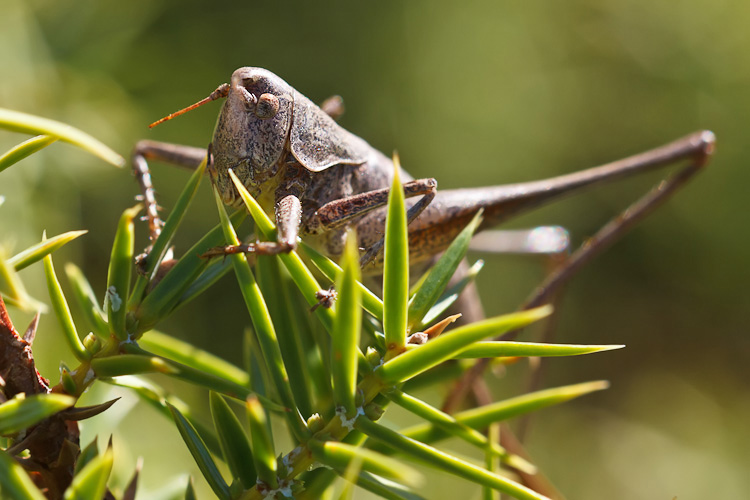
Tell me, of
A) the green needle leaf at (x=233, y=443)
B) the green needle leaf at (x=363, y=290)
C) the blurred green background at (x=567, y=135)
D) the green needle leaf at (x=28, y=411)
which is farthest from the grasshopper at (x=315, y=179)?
the blurred green background at (x=567, y=135)

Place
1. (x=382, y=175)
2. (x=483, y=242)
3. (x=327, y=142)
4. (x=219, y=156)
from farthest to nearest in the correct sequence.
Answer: (x=483, y=242) < (x=382, y=175) < (x=327, y=142) < (x=219, y=156)

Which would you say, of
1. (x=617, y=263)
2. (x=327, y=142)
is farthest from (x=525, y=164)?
(x=327, y=142)

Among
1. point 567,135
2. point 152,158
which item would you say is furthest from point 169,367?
point 567,135

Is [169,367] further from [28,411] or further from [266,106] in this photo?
[266,106]

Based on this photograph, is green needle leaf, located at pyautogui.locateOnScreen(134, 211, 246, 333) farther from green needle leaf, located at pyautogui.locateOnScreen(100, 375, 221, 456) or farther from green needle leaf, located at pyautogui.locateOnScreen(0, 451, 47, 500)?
green needle leaf, located at pyautogui.locateOnScreen(0, 451, 47, 500)

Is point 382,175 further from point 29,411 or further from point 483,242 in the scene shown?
point 29,411
